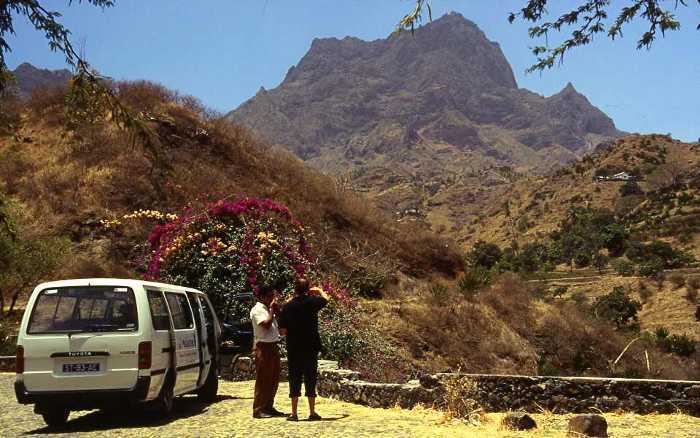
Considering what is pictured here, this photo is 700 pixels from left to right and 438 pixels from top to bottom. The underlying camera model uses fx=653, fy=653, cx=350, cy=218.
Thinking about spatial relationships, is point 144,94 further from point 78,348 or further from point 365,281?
point 78,348

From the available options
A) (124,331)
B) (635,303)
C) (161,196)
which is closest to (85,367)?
(124,331)

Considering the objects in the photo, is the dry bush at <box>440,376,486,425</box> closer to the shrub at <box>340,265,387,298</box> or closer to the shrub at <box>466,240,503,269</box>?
the shrub at <box>340,265,387,298</box>

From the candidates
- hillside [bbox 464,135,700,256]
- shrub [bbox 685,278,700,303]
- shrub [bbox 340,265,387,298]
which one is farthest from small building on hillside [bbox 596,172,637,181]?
shrub [bbox 340,265,387,298]

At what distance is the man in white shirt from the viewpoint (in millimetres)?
9266

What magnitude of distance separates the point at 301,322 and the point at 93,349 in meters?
2.73

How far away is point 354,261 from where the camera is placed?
26.0m

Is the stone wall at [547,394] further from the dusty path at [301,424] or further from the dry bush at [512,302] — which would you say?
the dry bush at [512,302]

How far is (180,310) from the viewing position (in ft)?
33.5

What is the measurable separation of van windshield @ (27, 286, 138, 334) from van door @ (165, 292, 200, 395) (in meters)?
0.92

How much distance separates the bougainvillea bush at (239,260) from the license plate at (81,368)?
27.3ft

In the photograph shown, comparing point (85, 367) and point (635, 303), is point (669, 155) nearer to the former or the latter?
point (635, 303)

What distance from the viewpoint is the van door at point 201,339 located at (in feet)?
Answer: 34.8

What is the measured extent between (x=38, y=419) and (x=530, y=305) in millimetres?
20482

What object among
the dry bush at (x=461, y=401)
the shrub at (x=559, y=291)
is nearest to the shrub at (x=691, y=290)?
the shrub at (x=559, y=291)
